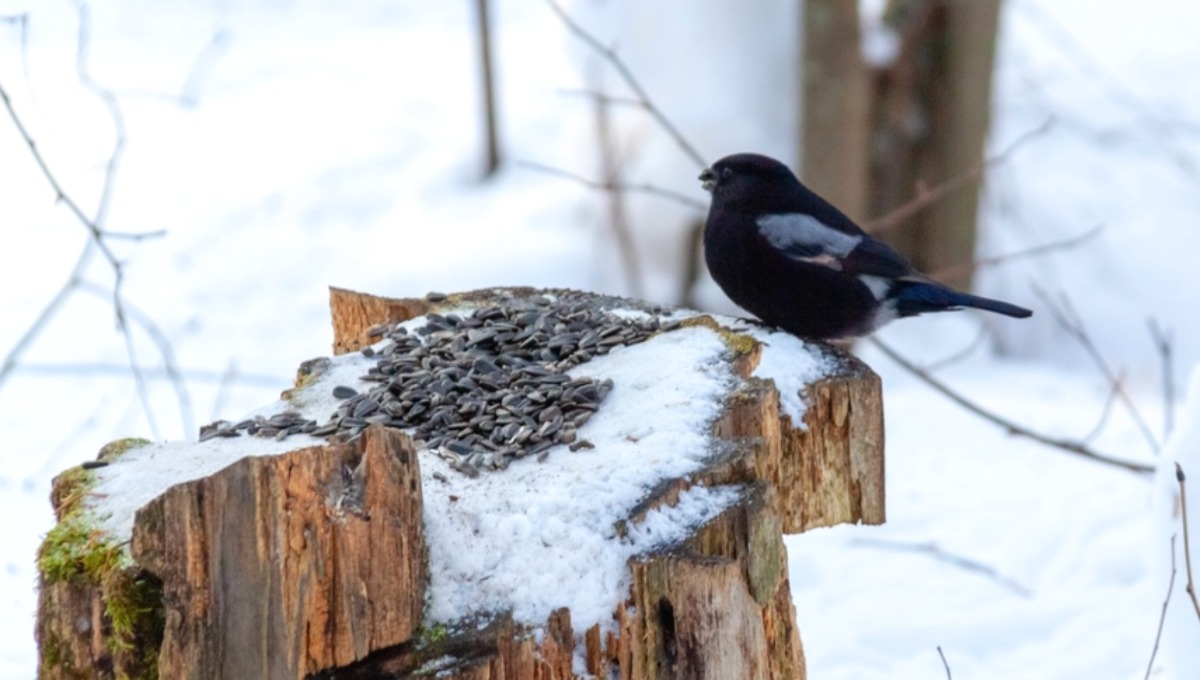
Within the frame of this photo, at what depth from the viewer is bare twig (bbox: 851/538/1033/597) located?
13.6ft

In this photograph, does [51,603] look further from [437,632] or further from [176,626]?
[437,632]

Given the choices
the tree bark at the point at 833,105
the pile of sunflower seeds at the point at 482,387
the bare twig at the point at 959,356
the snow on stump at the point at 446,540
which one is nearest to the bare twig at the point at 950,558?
the bare twig at the point at 959,356

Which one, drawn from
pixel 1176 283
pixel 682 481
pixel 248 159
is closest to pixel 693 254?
pixel 1176 283

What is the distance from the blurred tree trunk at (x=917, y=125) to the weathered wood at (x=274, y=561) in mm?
5592

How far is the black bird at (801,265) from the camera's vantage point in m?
3.39

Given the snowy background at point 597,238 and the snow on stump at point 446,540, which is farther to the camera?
the snowy background at point 597,238

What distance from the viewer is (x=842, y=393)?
2.93 m

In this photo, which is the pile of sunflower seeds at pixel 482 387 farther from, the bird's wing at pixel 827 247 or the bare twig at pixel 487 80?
the bare twig at pixel 487 80

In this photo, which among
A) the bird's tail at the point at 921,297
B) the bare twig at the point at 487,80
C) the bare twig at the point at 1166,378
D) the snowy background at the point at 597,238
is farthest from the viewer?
the bare twig at the point at 487,80

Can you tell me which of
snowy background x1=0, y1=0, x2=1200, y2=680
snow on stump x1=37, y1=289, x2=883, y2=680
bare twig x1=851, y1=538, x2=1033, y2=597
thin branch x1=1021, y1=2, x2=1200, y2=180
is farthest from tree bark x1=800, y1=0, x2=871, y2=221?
snow on stump x1=37, y1=289, x2=883, y2=680

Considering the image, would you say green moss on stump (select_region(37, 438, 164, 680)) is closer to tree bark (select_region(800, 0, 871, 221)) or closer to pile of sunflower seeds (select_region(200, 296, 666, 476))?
pile of sunflower seeds (select_region(200, 296, 666, 476))

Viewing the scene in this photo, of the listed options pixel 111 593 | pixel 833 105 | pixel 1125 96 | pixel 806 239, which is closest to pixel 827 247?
pixel 806 239

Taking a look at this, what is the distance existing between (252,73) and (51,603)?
11.2m

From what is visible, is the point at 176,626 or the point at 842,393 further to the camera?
the point at 842,393
